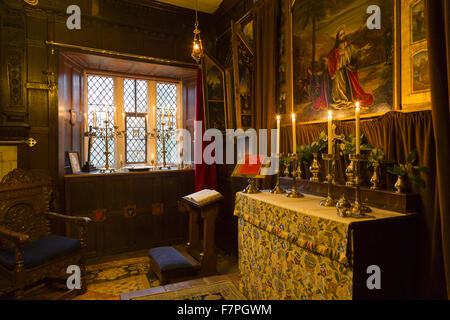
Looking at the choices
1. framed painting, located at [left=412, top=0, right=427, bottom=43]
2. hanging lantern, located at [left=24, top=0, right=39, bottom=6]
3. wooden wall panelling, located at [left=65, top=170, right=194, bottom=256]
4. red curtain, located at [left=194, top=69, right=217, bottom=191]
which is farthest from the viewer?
Answer: red curtain, located at [left=194, top=69, right=217, bottom=191]

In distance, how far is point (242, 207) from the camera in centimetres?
271

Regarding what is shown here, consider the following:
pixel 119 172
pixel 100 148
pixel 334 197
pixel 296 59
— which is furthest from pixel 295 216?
pixel 100 148

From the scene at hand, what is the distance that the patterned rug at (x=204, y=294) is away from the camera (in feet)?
8.61

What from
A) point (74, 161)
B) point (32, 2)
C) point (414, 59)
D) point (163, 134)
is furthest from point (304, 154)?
point (32, 2)

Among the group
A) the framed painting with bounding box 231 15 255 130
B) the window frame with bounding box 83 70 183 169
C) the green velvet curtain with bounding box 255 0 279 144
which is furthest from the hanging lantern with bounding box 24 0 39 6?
the green velvet curtain with bounding box 255 0 279 144

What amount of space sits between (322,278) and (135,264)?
2.94 meters

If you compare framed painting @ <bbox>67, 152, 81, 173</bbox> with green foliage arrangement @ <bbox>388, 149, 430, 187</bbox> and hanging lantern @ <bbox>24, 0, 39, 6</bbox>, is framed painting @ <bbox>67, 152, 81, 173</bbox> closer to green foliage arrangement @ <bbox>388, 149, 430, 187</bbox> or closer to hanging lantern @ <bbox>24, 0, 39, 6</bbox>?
hanging lantern @ <bbox>24, 0, 39, 6</bbox>

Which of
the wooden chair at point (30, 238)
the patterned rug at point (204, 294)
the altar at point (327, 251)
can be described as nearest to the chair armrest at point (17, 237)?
the wooden chair at point (30, 238)

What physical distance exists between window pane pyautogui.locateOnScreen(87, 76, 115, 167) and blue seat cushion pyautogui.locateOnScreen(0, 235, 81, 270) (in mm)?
1826

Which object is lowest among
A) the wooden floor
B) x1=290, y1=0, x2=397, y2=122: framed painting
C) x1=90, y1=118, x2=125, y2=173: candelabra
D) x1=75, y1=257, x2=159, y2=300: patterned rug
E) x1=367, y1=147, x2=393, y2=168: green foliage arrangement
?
x1=75, y1=257, x2=159, y2=300: patterned rug

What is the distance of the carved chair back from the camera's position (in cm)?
304

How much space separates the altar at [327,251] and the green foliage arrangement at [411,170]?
0.22m

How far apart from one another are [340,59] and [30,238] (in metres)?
3.75

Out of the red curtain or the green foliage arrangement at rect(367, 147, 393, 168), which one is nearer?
the green foliage arrangement at rect(367, 147, 393, 168)
